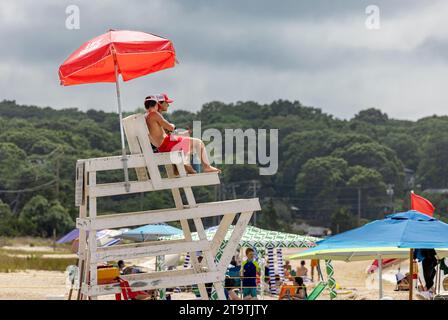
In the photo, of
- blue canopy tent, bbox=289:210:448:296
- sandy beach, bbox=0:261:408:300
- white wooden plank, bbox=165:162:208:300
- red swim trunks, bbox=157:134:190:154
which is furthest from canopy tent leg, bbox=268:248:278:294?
red swim trunks, bbox=157:134:190:154

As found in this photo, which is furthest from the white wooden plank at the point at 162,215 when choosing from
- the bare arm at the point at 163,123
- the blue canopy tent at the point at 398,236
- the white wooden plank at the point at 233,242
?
the blue canopy tent at the point at 398,236

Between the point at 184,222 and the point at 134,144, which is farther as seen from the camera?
the point at 184,222

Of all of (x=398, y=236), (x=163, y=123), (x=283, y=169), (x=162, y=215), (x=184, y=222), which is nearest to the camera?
(x=162, y=215)

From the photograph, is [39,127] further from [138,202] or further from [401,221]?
[401,221]

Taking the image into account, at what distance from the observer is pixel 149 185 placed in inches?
480

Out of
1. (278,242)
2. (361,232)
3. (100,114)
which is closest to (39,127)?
(100,114)

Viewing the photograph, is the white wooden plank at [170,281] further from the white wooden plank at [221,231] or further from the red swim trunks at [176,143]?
the red swim trunks at [176,143]

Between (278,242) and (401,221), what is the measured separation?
10.8 m

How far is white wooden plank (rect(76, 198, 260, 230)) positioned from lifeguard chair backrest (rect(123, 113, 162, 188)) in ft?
1.28

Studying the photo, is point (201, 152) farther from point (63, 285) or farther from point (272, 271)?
point (63, 285)

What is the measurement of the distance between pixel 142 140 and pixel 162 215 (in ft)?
2.95

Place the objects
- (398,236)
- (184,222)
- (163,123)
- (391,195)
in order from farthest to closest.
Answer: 1. (391,195)
2. (398,236)
3. (184,222)
4. (163,123)

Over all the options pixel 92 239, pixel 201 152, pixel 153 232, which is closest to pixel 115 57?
pixel 201 152

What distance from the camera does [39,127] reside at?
129125mm
